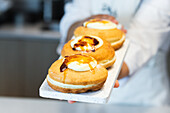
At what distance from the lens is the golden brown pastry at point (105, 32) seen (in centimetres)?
95

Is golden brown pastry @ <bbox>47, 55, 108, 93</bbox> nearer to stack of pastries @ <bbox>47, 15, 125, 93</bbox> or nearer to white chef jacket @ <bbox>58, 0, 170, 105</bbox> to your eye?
stack of pastries @ <bbox>47, 15, 125, 93</bbox>

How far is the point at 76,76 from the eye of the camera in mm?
696

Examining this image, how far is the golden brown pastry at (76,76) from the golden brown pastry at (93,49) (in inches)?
3.4

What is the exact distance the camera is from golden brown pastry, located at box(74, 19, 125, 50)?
949 millimetres

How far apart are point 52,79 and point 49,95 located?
0.04m

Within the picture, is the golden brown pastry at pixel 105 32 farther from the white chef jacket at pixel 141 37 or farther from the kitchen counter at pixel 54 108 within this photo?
the kitchen counter at pixel 54 108

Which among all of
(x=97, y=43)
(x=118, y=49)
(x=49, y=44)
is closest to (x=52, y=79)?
(x=97, y=43)

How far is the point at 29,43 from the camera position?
242cm

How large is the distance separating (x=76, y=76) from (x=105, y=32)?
30cm

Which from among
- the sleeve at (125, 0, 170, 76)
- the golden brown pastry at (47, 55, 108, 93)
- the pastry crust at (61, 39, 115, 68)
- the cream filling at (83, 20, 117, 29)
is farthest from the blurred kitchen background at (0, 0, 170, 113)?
the golden brown pastry at (47, 55, 108, 93)

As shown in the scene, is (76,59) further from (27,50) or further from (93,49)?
(27,50)

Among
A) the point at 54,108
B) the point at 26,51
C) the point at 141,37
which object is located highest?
the point at 141,37

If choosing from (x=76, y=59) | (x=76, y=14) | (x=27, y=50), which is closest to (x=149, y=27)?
(x=76, y=14)

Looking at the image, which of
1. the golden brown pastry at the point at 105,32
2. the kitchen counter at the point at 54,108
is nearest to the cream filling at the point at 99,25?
the golden brown pastry at the point at 105,32
